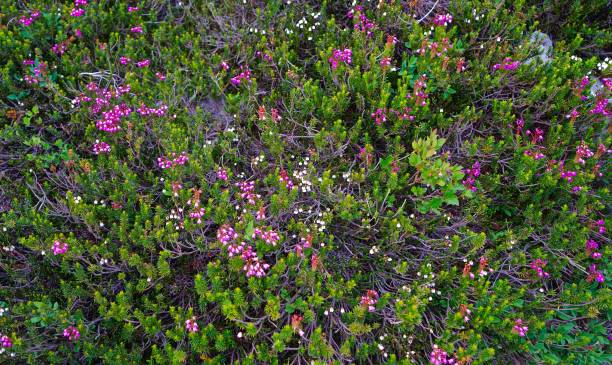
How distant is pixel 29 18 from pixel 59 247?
2.79m

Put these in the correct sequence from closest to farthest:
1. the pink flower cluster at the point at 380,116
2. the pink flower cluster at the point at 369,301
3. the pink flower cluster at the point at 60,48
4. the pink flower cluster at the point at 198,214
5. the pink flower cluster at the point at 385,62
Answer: the pink flower cluster at the point at 369,301, the pink flower cluster at the point at 198,214, the pink flower cluster at the point at 380,116, the pink flower cluster at the point at 385,62, the pink flower cluster at the point at 60,48

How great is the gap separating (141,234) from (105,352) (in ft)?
2.96

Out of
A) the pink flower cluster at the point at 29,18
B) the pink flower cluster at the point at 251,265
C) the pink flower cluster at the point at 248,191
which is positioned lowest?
the pink flower cluster at the point at 251,265

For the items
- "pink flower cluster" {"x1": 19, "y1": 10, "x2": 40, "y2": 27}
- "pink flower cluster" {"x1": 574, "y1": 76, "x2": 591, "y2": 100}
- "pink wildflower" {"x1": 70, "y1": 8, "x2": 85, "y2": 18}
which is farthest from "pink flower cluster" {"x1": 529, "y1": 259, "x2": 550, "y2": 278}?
"pink flower cluster" {"x1": 19, "y1": 10, "x2": 40, "y2": 27}

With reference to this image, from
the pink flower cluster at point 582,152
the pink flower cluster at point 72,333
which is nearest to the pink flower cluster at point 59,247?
the pink flower cluster at point 72,333

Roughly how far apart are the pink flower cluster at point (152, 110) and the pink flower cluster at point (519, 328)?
3.53 meters

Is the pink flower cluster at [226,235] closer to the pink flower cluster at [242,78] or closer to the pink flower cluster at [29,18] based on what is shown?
the pink flower cluster at [242,78]

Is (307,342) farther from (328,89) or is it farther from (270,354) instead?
(328,89)

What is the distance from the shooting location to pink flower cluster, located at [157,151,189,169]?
3775mm

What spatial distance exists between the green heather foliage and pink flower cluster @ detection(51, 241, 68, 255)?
0.03m

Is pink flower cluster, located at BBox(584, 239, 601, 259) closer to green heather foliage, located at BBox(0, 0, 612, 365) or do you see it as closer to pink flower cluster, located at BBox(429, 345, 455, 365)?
green heather foliage, located at BBox(0, 0, 612, 365)

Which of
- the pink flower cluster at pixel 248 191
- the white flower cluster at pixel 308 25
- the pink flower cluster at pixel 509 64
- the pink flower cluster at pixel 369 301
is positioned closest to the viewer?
the pink flower cluster at pixel 369 301

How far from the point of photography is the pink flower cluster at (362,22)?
15.0 feet

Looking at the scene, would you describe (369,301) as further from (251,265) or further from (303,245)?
(251,265)
